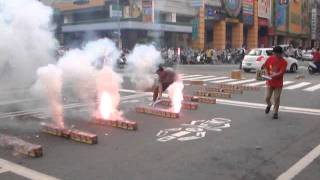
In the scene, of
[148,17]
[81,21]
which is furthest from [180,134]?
[81,21]

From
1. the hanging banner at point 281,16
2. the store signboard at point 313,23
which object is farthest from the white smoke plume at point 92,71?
the store signboard at point 313,23

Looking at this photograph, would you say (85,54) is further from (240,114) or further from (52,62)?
(240,114)

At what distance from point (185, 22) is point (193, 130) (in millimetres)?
34051

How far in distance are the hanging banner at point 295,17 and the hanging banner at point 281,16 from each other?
3.02 metres

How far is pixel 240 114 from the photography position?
40.6ft

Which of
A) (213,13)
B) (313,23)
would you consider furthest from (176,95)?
(313,23)

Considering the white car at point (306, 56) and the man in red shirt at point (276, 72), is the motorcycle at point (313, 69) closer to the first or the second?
the man in red shirt at point (276, 72)

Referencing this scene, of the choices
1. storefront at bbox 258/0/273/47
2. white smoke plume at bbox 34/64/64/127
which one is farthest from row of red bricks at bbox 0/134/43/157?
storefront at bbox 258/0/273/47

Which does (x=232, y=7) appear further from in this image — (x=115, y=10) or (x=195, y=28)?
(x=115, y=10)

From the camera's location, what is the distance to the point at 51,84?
392 inches

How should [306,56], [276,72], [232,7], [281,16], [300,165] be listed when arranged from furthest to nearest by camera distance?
1. [281,16]
2. [232,7]
3. [306,56]
4. [276,72]
5. [300,165]

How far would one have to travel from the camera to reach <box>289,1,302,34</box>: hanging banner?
249 ft

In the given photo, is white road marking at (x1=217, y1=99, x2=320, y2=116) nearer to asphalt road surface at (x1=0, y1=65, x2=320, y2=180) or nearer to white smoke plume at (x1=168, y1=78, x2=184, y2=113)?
asphalt road surface at (x1=0, y1=65, x2=320, y2=180)

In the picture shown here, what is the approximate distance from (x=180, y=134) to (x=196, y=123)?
142 centimetres
